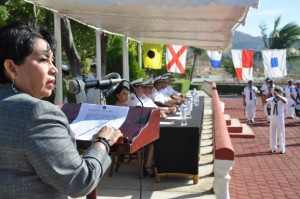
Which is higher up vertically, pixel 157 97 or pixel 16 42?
pixel 16 42

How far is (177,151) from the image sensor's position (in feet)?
20.1

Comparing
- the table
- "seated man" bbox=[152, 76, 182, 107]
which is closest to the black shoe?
the table

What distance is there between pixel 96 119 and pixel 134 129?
0.82 ft

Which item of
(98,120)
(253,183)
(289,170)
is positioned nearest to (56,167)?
(98,120)

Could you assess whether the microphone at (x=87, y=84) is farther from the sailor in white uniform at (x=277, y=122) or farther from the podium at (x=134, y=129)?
the sailor in white uniform at (x=277, y=122)

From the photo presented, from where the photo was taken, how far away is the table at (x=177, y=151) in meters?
6.07

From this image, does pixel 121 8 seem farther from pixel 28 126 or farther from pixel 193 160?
pixel 28 126

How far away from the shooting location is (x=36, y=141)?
1.51 meters

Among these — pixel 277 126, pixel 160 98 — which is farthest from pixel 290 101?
pixel 160 98

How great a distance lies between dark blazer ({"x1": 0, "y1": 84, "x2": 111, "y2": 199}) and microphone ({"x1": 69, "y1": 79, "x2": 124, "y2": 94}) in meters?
0.72

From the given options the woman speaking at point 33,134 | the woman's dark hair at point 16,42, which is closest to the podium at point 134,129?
the woman speaking at point 33,134

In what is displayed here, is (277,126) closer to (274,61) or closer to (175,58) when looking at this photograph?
(175,58)

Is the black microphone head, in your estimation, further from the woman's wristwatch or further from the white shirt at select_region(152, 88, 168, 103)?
the white shirt at select_region(152, 88, 168, 103)

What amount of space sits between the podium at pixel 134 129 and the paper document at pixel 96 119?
36mm
